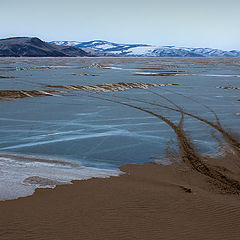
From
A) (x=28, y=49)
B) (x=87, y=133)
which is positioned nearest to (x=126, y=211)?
(x=87, y=133)

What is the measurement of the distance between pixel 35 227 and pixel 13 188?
1958 mm

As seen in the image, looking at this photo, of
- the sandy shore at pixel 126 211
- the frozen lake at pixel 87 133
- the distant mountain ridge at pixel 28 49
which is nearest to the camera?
the sandy shore at pixel 126 211

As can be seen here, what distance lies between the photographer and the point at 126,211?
5961 millimetres

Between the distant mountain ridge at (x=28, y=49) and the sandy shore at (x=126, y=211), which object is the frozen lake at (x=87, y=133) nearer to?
the sandy shore at (x=126, y=211)

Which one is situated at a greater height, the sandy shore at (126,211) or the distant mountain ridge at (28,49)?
the distant mountain ridge at (28,49)

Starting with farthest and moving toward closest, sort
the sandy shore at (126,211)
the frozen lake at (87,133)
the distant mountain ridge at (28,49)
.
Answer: the distant mountain ridge at (28,49) < the frozen lake at (87,133) < the sandy shore at (126,211)

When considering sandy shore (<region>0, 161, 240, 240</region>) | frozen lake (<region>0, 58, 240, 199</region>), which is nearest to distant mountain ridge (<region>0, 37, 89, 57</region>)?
frozen lake (<region>0, 58, 240, 199</region>)

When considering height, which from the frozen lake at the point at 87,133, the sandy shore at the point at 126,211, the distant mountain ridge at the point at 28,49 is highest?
the distant mountain ridge at the point at 28,49

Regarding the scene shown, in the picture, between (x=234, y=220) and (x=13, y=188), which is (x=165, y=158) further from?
(x=13, y=188)

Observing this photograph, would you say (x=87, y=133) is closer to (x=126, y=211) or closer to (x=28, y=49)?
(x=126, y=211)

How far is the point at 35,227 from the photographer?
17.4ft

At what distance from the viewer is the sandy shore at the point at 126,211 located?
5.22 meters

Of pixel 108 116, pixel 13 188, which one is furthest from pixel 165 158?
pixel 108 116

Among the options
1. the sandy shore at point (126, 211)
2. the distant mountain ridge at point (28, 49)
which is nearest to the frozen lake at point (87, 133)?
the sandy shore at point (126, 211)
